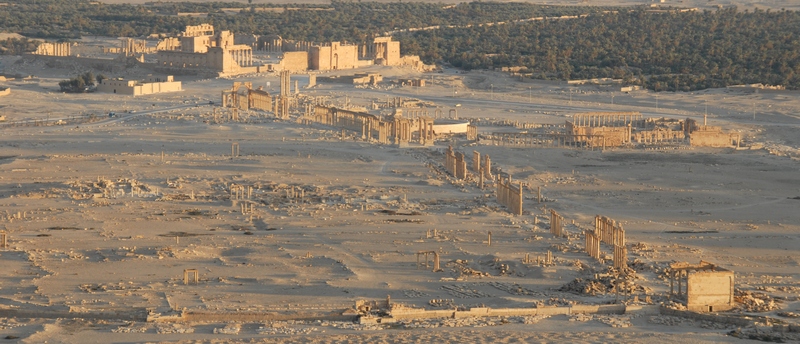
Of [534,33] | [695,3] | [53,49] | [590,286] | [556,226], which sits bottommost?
[590,286]

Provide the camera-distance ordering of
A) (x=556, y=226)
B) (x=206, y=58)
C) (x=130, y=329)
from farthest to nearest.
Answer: (x=206, y=58) < (x=556, y=226) < (x=130, y=329)

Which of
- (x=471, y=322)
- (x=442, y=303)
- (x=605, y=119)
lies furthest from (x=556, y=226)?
(x=605, y=119)

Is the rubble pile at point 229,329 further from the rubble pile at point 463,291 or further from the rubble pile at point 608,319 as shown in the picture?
the rubble pile at point 608,319

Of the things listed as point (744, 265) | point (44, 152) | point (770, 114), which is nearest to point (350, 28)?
point (770, 114)

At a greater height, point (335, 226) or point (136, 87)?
point (136, 87)

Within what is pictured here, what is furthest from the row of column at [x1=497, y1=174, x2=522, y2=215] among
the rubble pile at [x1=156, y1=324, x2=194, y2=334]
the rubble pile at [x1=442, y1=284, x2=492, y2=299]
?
the rubble pile at [x1=156, y1=324, x2=194, y2=334]

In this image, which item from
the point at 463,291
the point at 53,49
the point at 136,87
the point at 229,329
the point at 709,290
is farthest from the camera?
the point at 53,49

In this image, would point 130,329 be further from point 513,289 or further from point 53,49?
point 53,49
